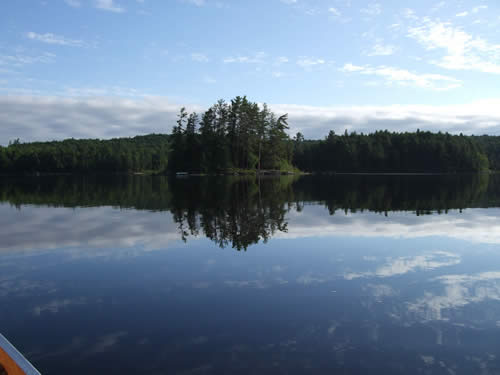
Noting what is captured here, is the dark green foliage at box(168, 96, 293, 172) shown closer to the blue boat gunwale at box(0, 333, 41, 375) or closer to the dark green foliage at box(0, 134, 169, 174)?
the dark green foliage at box(0, 134, 169, 174)

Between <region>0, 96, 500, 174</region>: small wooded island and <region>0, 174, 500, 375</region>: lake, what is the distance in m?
94.4

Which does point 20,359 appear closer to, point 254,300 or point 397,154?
point 254,300

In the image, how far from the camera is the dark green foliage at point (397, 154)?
519 feet

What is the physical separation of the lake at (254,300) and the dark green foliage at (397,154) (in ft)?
490

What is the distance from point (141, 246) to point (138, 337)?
28.1 feet

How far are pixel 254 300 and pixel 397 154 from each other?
167 metres

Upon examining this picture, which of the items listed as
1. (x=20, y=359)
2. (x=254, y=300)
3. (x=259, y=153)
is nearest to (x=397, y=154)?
(x=259, y=153)

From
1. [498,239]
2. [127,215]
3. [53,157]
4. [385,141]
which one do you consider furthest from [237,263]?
[53,157]

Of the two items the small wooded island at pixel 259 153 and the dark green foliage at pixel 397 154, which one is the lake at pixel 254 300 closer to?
the small wooded island at pixel 259 153

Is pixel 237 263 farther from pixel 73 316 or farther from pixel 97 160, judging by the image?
pixel 97 160

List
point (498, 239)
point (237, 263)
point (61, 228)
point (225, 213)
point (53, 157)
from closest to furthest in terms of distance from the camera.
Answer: point (237, 263) < point (498, 239) < point (61, 228) < point (225, 213) < point (53, 157)

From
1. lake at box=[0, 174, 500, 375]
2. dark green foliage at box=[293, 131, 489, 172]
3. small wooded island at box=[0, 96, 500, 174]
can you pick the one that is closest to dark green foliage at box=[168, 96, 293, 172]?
small wooded island at box=[0, 96, 500, 174]

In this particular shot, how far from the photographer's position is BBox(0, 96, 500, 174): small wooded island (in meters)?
113

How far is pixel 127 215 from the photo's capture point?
2488 centimetres
